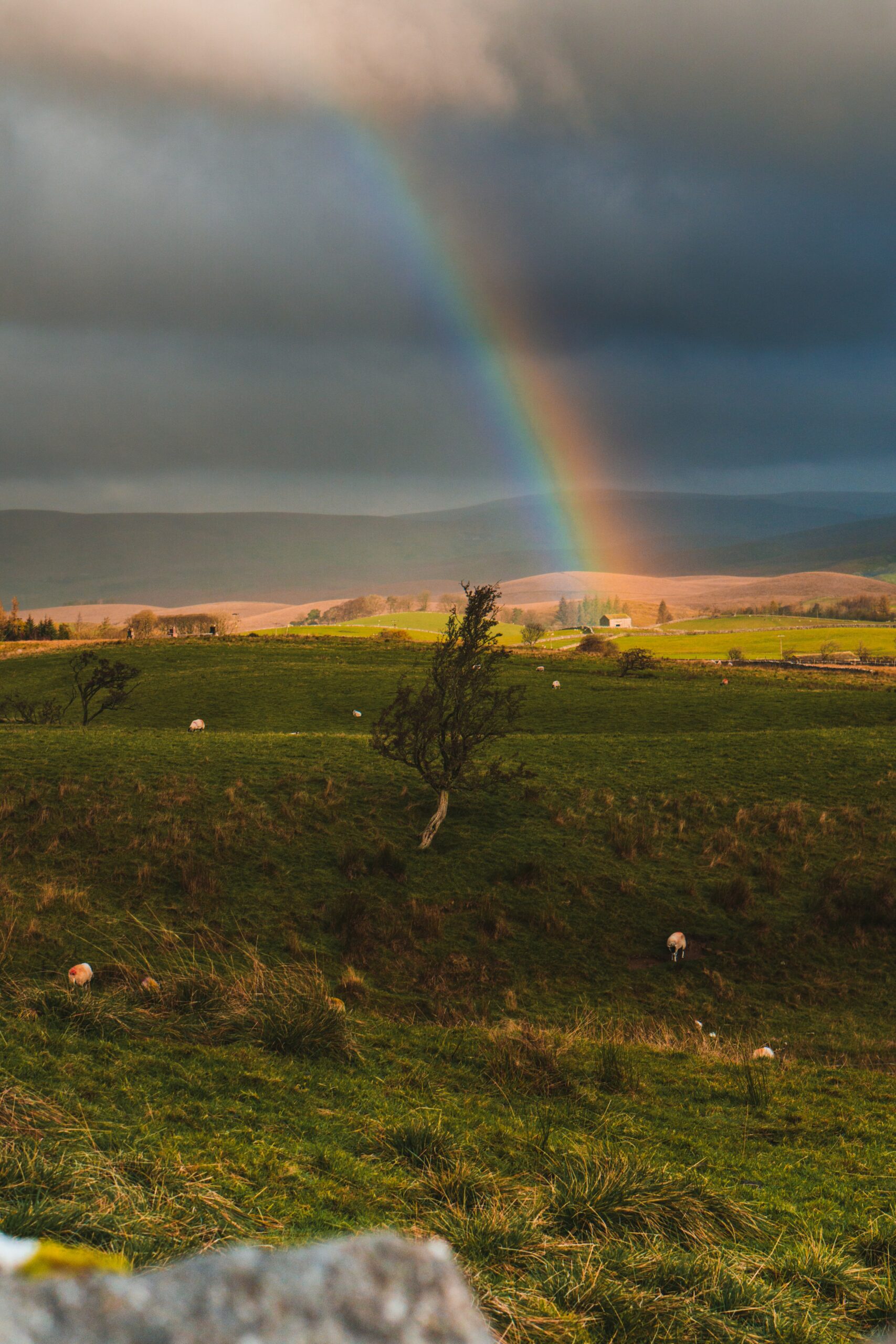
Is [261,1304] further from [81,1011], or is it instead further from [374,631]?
[374,631]

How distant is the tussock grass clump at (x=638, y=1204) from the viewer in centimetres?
552

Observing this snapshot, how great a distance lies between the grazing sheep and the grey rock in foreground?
714 inches

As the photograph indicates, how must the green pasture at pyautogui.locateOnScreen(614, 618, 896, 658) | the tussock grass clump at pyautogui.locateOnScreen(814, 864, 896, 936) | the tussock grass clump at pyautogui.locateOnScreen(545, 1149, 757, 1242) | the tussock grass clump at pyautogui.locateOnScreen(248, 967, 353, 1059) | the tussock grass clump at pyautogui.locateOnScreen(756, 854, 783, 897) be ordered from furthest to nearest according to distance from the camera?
the green pasture at pyautogui.locateOnScreen(614, 618, 896, 658) < the tussock grass clump at pyautogui.locateOnScreen(756, 854, 783, 897) < the tussock grass clump at pyautogui.locateOnScreen(814, 864, 896, 936) < the tussock grass clump at pyautogui.locateOnScreen(248, 967, 353, 1059) < the tussock grass clump at pyautogui.locateOnScreen(545, 1149, 757, 1242)

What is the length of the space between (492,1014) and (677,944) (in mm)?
5276

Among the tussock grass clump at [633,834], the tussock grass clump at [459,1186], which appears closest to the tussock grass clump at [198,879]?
the tussock grass clump at [633,834]

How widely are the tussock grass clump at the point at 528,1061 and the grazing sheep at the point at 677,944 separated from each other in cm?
747

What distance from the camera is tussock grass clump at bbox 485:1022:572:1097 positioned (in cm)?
952

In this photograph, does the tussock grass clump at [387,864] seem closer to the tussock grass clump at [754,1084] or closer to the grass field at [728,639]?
the tussock grass clump at [754,1084]

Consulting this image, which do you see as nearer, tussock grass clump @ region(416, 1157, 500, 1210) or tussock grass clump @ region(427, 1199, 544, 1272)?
tussock grass clump @ region(427, 1199, 544, 1272)

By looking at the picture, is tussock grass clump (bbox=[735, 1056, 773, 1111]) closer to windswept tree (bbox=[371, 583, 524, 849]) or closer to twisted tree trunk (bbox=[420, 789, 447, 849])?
twisted tree trunk (bbox=[420, 789, 447, 849])

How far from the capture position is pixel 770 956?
1861 centimetres

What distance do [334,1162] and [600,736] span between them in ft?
97.1

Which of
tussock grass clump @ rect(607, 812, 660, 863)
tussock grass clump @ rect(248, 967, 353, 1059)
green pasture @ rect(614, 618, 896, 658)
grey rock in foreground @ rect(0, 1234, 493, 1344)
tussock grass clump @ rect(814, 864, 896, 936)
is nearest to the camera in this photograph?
grey rock in foreground @ rect(0, 1234, 493, 1344)

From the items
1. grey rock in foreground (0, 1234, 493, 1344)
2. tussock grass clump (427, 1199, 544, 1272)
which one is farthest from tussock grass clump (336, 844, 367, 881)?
grey rock in foreground (0, 1234, 493, 1344)
